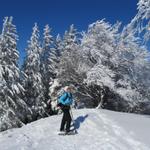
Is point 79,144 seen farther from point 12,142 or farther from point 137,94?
point 137,94

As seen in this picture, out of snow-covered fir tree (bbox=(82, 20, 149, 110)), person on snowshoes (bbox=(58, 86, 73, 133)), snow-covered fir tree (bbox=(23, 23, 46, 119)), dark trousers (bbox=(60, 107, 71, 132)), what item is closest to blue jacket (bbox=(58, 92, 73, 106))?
person on snowshoes (bbox=(58, 86, 73, 133))

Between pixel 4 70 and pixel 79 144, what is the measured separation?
24604 millimetres

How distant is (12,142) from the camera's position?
1280 centimetres

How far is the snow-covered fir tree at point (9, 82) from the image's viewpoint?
3497cm

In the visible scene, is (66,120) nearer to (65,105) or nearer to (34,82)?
(65,105)

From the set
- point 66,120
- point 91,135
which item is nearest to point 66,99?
point 66,120

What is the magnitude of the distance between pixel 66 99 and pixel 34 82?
1183 inches

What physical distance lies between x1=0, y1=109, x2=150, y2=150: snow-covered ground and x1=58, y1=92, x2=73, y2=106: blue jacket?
3.39 ft

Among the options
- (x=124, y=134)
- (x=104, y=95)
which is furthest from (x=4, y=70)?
(x=124, y=134)

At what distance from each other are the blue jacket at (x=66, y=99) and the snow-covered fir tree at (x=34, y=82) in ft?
96.2

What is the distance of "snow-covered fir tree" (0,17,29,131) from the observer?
3497 cm

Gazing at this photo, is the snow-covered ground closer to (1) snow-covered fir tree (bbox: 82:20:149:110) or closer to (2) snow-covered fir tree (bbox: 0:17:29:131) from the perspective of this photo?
(2) snow-covered fir tree (bbox: 0:17:29:131)

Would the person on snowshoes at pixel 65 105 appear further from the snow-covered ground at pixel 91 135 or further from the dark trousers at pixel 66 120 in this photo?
the snow-covered ground at pixel 91 135

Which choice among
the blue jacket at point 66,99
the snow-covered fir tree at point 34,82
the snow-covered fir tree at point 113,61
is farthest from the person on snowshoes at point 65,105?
the snow-covered fir tree at point 34,82
